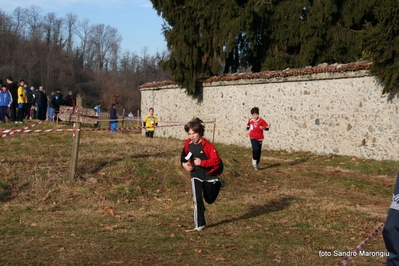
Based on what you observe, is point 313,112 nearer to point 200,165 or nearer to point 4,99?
point 200,165

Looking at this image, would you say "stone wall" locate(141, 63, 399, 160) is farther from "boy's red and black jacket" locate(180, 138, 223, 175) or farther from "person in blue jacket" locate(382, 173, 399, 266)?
"person in blue jacket" locate(382, 173, 399, 266)

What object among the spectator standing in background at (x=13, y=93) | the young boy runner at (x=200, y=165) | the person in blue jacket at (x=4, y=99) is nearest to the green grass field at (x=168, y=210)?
the young boy runner at (x=200, y=165)

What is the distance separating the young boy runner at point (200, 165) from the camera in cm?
880

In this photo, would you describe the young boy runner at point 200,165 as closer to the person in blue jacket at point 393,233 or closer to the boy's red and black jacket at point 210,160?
the boy's red and black jacket at point 210,160

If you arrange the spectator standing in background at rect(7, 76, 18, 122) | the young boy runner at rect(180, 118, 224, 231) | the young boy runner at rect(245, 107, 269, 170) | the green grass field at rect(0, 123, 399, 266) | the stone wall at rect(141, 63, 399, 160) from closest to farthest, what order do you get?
the green grass field at rect(0, 123, 399, 266) → the young boy runner at rect(180, 118, 224, 231) → the young boy runner at rect(245, 107, 269, 170) → the stone wall at rect(141, 63, 399, 160) → the spectator standing in background at rect(7, 76, 18, 122)

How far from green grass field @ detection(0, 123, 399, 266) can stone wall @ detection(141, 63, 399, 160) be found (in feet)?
4.77

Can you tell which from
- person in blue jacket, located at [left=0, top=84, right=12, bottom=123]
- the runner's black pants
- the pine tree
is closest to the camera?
the runner's black pants

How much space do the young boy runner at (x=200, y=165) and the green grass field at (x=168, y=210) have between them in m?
0.55

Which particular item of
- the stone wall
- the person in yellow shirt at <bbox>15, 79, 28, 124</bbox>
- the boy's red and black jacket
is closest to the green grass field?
the boy's red and black jacket

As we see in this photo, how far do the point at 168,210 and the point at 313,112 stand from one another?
10777 millimetres

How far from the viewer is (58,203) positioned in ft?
36.0

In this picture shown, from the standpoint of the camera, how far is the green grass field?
7.74 metres

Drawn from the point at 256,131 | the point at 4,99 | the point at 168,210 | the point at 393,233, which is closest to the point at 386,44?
the point at 256,131

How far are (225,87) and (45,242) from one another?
17.5 m
